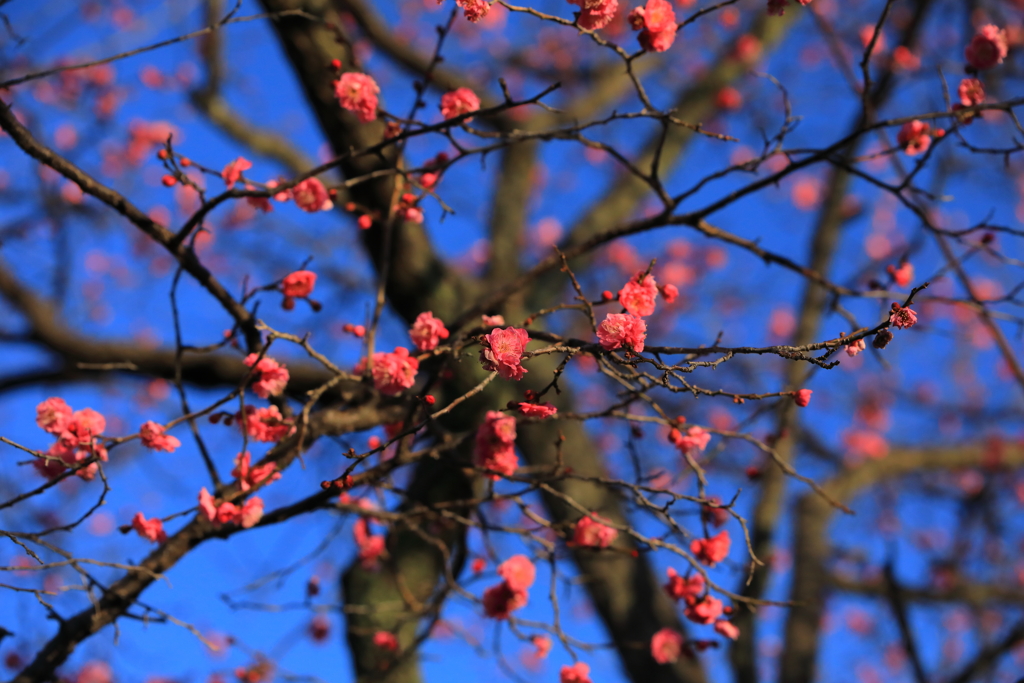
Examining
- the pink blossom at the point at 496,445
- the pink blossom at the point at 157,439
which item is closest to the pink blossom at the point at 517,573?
the pink blossom at the point at 496,445

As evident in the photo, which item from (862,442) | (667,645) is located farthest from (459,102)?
(862,442)

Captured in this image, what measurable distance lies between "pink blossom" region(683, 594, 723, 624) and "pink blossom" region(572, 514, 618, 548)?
291 mm

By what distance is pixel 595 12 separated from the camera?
174 centimetres

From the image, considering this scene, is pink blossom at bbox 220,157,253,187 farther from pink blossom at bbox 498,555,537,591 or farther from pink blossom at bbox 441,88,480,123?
pink blossom at bbox 498,555,537,591

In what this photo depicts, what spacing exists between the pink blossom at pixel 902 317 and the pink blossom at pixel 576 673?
139 centimetres

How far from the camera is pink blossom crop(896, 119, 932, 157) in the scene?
223cm

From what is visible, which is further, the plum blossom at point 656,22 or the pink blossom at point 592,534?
the pink blossom at point 592,534

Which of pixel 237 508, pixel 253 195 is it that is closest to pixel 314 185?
pixel 253 195

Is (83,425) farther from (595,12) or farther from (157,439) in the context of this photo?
(595,12)

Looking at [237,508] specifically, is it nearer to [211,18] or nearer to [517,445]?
[517,445]

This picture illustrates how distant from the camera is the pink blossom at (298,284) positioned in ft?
6.76

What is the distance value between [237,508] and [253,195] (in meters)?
0.80

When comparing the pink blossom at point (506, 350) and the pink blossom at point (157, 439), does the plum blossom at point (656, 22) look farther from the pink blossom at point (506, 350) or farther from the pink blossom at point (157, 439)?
the pink blossom at point (157, 439)

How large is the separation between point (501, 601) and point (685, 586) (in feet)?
1.73
